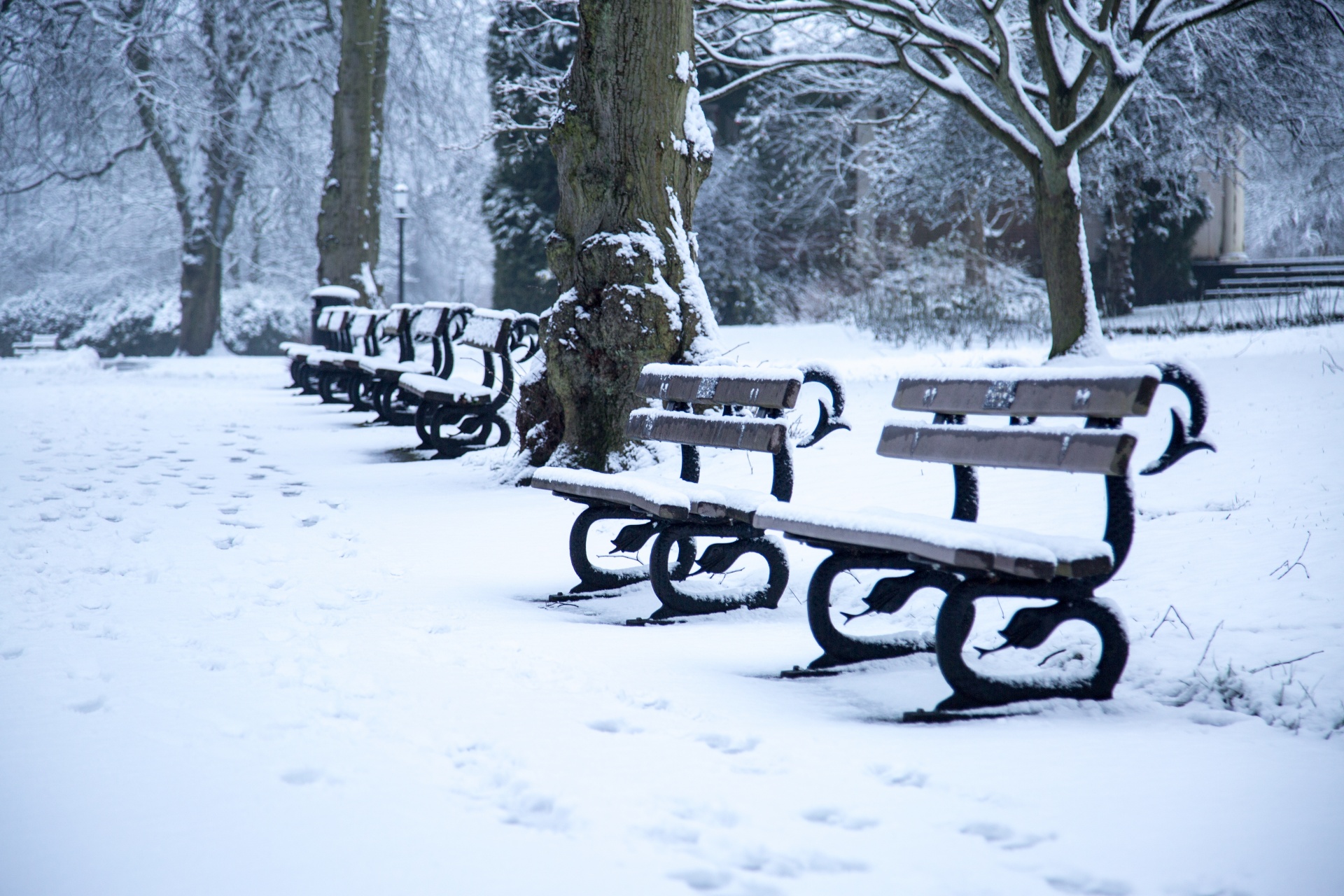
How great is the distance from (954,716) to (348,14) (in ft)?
48.9

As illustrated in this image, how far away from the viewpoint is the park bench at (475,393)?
27.2ft

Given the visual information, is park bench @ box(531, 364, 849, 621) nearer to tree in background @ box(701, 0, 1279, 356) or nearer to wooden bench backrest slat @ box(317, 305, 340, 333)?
tree in background @ box(701, 0, 1279, 356)

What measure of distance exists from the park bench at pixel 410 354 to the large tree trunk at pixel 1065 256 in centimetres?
546

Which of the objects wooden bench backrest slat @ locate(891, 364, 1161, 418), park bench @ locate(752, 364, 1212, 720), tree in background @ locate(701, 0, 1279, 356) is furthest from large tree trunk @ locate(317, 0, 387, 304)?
park bench @ locate(752, 364, 1212, 720)

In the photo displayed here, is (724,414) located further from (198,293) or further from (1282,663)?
(198,293)

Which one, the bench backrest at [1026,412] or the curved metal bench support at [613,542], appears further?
the curved metal bench support at [613,542]

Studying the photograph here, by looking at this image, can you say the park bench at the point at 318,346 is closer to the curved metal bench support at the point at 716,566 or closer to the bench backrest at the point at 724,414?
the bench backrest at the point at 724,414

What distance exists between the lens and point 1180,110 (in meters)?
15.1

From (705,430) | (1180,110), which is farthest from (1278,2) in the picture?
(705,430)

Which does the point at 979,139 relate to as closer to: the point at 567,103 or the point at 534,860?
the point at 567,103

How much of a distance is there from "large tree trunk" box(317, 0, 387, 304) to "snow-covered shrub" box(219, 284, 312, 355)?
14663mm

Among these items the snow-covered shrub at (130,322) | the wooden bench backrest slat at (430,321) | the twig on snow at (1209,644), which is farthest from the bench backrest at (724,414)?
the snow-covered shrub at (130,322)

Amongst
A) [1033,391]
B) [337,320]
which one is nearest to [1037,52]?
[337,320]

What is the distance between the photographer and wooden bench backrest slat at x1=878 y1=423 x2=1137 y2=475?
2.92 m
